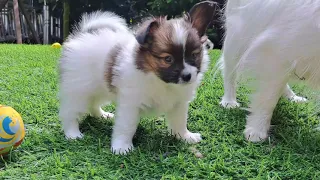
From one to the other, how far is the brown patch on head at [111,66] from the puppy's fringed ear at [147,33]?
0.28m

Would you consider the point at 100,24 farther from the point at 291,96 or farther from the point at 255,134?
the point at 291,96

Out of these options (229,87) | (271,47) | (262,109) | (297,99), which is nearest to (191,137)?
(262,109)

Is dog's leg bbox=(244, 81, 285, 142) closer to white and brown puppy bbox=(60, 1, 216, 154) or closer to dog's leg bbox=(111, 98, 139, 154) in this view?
white and brown puppy bbox=(60, 1, 216, 154)

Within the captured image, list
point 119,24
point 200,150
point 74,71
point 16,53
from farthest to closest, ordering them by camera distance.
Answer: point 16,53 < point 119,24 < point 74,71 < point 200,150

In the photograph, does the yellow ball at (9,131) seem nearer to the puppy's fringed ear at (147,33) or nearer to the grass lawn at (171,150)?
the grass lawn at (171,150)

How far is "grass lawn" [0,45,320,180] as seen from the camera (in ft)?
6.49

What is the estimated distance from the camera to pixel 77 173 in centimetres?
195

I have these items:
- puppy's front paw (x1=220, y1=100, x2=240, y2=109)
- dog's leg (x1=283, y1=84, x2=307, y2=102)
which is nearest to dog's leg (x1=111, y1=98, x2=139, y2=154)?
puppy's front paw (x1=220, y1=100, x2=240, y2=109)

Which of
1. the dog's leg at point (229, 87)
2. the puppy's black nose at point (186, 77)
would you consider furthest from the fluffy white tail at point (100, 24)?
the dog's leg at point (229, 87)

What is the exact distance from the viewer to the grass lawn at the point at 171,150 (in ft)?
6.49

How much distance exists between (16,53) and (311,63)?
5.32m

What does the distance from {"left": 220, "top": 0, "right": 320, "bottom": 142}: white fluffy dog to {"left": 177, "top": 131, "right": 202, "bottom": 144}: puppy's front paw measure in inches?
13.3

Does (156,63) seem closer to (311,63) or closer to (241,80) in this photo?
(311,63)

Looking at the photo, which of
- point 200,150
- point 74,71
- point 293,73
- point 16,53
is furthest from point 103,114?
point 16,53
